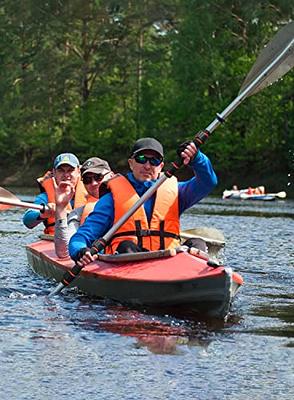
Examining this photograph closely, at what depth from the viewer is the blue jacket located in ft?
26.5

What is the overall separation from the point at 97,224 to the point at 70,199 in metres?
0.63

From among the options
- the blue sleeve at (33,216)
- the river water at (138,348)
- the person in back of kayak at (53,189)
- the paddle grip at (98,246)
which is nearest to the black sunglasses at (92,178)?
the person in back of kayak at (53,189)

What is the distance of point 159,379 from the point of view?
5609mm

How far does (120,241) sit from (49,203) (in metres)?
2.73

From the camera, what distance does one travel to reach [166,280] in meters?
7.50

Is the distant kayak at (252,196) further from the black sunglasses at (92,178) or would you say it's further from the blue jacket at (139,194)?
the blue jacket at (139,194)

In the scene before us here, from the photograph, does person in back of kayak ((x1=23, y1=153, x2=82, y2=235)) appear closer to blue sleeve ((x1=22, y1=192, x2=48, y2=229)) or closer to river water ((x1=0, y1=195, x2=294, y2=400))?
blue sleeve ((x1=22, y1=192, x2=48, y2=229))

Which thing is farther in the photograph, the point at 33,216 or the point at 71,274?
the point at 33,216

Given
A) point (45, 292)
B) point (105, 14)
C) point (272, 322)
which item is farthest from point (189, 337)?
point (105, 14)

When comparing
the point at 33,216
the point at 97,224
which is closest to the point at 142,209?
the point at 97,224

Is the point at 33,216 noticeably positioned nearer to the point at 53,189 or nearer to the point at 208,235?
the point at 53,189

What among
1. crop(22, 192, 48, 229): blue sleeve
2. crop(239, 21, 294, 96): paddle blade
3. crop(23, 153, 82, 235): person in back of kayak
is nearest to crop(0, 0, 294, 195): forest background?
crop(23, 153, 82, 235): person in back of kayak

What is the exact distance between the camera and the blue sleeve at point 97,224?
8.35 m

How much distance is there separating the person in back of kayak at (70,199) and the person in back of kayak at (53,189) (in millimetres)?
110
